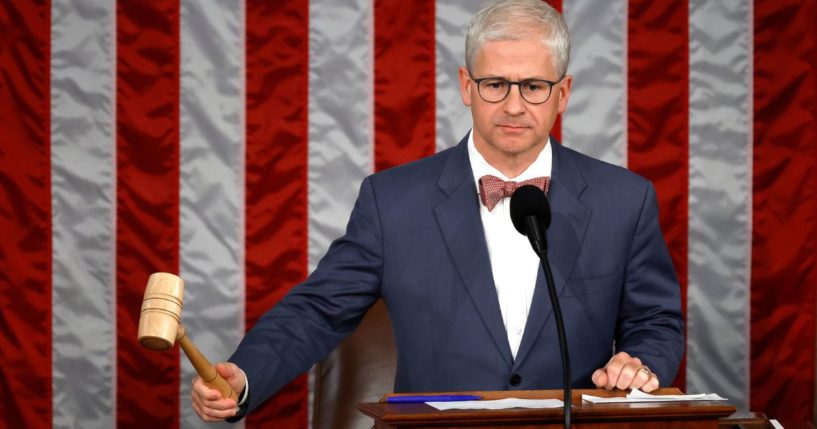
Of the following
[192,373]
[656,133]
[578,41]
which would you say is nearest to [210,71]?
[192,373]

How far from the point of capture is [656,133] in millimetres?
3367

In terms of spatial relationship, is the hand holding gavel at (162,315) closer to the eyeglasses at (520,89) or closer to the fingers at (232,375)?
the fingers at (232,375)

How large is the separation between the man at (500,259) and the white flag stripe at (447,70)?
3.18ft

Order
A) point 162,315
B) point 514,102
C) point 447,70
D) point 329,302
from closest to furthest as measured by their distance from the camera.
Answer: point 162,315 < point 514,102 < point 329,302 < point 447,70

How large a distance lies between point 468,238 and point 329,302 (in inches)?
12.1

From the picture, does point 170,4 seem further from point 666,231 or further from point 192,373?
point 666,231

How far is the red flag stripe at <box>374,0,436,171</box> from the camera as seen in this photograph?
10.8 feet

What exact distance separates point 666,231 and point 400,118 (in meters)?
0.88

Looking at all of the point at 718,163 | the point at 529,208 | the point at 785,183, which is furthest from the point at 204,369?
the point at 785,183

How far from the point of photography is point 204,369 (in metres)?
1.50

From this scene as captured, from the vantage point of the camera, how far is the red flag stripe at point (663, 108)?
11.0 ft

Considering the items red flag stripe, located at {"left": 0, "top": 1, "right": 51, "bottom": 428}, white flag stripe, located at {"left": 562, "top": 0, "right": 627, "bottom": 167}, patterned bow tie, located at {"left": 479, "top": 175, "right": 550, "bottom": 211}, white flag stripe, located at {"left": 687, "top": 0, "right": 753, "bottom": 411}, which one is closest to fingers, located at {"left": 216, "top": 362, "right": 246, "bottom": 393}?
patterned bow tie, located at {"left": 479, "top": 175, "right": 550, "bottom": 211}

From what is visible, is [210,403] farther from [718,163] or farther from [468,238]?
[718,163]

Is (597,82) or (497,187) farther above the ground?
(597,82)
